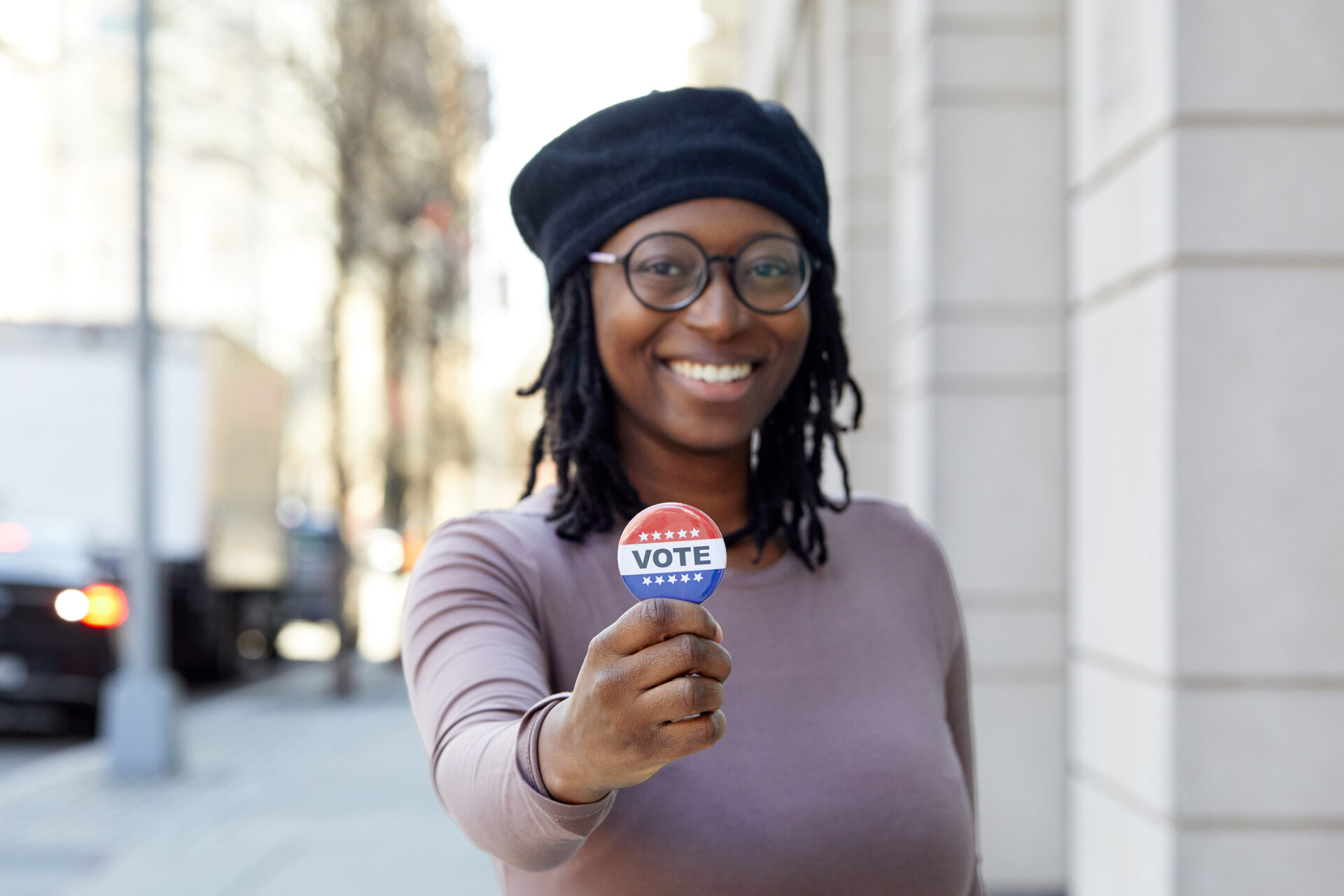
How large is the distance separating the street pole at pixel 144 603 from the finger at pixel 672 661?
872 centimetres

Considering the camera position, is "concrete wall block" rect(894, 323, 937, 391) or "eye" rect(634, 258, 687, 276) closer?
"eye" rect(634, 258, 687, 276)

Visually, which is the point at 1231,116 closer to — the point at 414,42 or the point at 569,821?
the point at 569,821

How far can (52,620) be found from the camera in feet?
33.9

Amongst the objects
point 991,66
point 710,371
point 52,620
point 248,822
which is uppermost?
point 991,66

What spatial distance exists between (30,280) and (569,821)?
36.1 m

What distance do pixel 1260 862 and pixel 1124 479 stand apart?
3.27 feet

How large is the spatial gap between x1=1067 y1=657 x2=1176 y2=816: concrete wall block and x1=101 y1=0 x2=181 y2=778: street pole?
6.84 m

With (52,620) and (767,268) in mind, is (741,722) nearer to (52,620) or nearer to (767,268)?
(767,268)

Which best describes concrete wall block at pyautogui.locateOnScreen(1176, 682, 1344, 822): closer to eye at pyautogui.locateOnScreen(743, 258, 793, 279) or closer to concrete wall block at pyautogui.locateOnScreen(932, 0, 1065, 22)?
eye at pyautogui.locateOnScreen(743, 258, 793, 279)

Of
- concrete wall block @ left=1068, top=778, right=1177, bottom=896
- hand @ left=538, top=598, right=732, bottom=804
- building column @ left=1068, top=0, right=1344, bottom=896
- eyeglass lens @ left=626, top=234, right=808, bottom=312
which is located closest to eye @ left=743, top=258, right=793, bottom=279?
eyeglass lens @ left=626, top=234, right=808, bottom=312

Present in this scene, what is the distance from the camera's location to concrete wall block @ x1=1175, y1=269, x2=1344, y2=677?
3.27 meters

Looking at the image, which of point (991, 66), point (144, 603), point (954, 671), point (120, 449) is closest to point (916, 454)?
point (991, 66)

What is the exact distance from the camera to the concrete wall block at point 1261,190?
332cm

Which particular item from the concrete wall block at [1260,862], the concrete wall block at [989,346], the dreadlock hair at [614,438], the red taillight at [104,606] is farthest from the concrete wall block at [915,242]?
the red taillight at [104,606]
